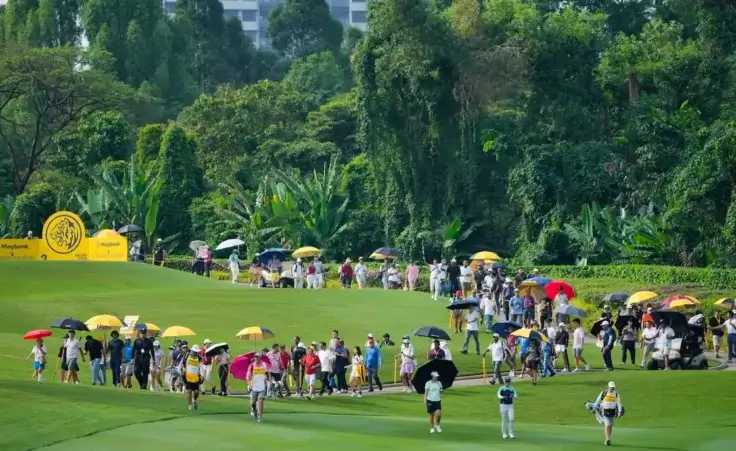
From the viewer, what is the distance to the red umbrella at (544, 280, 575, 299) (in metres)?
47.0

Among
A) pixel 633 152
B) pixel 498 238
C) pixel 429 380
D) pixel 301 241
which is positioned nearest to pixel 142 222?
pixel 301 241

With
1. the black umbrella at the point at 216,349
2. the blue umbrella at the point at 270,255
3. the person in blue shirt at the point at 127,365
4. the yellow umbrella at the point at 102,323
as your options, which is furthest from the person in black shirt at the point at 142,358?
the blue umbrella at the point at 270,255

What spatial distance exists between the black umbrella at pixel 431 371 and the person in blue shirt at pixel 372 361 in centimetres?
658

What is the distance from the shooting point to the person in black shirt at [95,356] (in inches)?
1489

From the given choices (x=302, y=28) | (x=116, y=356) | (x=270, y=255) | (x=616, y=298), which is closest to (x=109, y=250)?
(x=270, y=255)

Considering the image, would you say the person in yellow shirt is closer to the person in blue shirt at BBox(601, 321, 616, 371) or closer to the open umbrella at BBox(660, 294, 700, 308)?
the person in blue shirt at BBox(601, 321, 616, 371)

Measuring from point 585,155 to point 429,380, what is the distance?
1667 inches

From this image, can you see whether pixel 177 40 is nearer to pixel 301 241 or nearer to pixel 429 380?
pixel 301 241

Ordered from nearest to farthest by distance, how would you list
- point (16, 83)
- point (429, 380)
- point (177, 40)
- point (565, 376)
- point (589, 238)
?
point (429, 380)
point (565, 376)
point (589, 238)
point (16, 83)
point (177, 40)

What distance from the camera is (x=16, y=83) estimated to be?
3378 inches

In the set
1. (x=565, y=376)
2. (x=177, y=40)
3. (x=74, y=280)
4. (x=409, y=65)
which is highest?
(x=177, y=40)

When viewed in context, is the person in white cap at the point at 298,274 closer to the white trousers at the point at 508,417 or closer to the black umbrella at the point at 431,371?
the black umbrella at the point at 431,371

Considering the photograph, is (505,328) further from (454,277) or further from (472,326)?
(454,277)

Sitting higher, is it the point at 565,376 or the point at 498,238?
the point at 498,238
